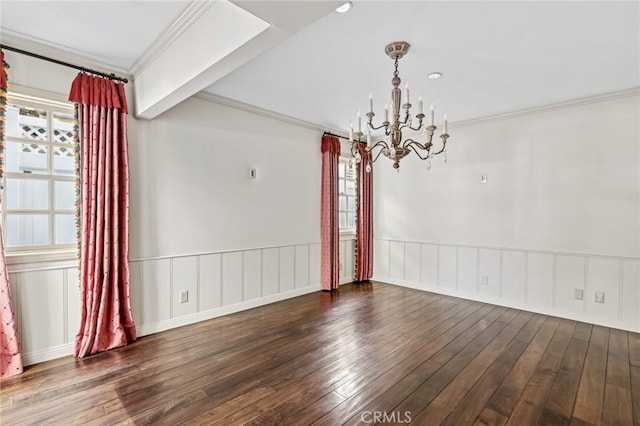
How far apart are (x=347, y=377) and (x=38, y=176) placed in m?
3.12

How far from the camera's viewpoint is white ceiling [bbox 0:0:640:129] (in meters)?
2.03

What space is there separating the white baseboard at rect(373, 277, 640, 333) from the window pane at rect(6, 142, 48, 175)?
4937 mm

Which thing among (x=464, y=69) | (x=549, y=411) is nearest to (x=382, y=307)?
(x=549, y=411)

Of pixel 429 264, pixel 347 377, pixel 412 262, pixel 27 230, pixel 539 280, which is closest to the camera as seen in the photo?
pixel 347 377

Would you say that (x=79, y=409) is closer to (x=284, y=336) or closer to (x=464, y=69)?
(x=284, y=336)

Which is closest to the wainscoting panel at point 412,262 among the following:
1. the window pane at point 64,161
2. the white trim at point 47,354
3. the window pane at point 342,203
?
the window pane at point 342,203

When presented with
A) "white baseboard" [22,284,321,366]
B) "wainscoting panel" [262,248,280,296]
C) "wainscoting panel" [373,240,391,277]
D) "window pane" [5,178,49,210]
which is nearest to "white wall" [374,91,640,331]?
"wainscoting panel" [373,240,391,277]

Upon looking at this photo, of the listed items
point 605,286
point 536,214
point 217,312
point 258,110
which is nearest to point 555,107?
point 536,214

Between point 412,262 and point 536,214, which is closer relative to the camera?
point 536,214

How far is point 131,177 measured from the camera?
10.0 feet

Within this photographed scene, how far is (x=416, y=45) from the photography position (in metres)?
2.42

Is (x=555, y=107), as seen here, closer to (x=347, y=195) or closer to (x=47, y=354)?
(x=347, y=195)

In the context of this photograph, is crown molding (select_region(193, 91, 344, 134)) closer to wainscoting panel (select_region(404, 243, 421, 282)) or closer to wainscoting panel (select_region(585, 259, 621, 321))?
wainscoting panel (select_region(404, 243, 421, 282))

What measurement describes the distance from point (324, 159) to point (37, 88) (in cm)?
341
